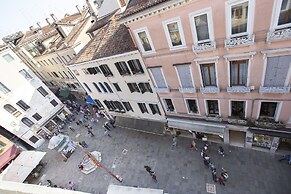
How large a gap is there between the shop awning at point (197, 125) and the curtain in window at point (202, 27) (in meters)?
9.74

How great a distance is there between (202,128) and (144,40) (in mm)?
11461

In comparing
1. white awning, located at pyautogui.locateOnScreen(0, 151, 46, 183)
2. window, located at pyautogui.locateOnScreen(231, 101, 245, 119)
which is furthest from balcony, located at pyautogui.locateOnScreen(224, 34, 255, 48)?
white awning, located at pyautogui.locateOnScreen(0, 151, 46, 183)

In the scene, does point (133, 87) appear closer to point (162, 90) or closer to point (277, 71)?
point (162, 90)

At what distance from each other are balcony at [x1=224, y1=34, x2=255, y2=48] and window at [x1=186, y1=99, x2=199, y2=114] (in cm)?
748

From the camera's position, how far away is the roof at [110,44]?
19109mm

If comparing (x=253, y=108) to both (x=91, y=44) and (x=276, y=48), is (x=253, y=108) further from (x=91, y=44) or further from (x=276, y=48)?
(x=91, y=44)

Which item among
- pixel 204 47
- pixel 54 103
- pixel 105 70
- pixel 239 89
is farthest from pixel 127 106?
pixel 54 103

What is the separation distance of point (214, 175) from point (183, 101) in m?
8.27

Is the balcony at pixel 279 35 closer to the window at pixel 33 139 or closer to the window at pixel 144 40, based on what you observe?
the window at pixel 144 40

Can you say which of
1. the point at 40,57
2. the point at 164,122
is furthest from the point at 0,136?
the point at 164,122

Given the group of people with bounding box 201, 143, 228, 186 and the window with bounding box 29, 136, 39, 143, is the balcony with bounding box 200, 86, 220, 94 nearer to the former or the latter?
the group of people with bounding box 201, 143, 228, 186

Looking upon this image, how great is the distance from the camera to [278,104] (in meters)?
14.5

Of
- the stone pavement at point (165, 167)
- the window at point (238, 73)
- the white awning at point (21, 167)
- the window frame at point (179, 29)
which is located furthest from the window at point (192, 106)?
the white awning at point (21, 167)

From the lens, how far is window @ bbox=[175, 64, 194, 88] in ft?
53.7
